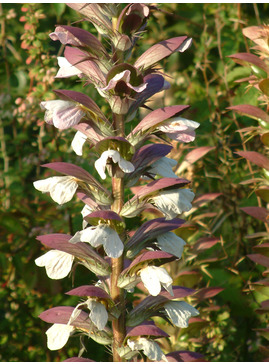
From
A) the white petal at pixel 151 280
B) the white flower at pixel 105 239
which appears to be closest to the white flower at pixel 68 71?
the white flower at pixel 105 239

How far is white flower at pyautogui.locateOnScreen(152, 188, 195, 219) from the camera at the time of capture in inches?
40.3

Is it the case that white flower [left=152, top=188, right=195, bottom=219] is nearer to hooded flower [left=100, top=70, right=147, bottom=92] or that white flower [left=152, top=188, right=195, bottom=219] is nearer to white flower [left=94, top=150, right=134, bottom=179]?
white flower [left=94, top=150, right=134, bottom=179]

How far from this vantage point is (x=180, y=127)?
1031mm

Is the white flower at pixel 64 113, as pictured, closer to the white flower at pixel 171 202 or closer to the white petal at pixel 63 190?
the white petal at pixel 63 190

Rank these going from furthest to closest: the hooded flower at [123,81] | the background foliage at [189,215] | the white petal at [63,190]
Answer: the background foliage at [189,215], the white petal at [63,190], the hooded flower at [123,81]

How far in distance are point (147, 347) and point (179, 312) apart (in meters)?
0.10

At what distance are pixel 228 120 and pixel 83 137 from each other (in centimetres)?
134

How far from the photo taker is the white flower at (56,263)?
1.07 m

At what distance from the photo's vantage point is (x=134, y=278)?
1.06 meters

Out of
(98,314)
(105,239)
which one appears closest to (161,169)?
(105,239)

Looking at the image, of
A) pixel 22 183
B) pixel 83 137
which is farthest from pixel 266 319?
pixel 22 183

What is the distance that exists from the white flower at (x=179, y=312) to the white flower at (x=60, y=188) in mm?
308

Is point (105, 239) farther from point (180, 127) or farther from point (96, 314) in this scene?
point (180, 127)

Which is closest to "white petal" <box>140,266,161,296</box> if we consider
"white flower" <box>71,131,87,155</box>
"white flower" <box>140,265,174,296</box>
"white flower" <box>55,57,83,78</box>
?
"white flower" <box>140,265,174,296</box>
